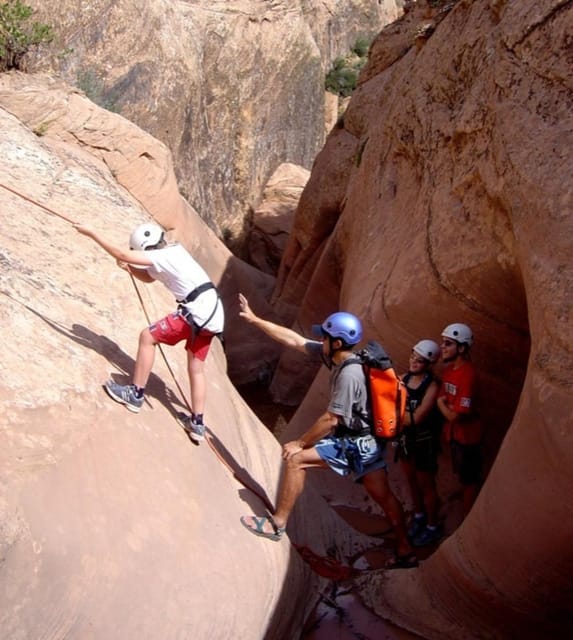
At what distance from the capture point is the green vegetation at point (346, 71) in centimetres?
2302

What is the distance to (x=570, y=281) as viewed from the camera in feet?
12.5

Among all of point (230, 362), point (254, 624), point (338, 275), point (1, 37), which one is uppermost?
point (1, 37)

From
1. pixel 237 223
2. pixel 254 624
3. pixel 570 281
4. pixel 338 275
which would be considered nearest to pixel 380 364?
pixel 570 281

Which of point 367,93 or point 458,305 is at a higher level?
point 367,93

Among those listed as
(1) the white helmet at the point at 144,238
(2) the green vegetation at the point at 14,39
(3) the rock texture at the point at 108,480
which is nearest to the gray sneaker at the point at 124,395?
(3) the rock texture at the point at 108,480

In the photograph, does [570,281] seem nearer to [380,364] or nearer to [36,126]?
[380,364]

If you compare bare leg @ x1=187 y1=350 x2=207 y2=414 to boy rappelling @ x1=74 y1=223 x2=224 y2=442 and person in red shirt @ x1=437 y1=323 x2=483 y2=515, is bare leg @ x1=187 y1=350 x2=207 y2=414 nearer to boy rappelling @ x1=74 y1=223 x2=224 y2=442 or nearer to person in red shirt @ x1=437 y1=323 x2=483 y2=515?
boy rappelling @ x1=74 y1=223 x2=224 y2=442

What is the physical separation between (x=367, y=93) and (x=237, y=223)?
264 inches

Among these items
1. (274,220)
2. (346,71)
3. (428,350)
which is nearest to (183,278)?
(428,350)

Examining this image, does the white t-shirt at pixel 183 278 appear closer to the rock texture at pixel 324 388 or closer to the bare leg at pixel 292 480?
the rock texture at pixel 324 388

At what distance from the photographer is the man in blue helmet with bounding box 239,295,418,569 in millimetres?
4633

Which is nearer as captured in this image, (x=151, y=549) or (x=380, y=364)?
(x=151, y=549)

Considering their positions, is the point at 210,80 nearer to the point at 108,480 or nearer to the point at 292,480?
the point at 292,480

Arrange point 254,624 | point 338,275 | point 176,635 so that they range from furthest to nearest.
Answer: point 338,275, point 254,624, point 176,635
